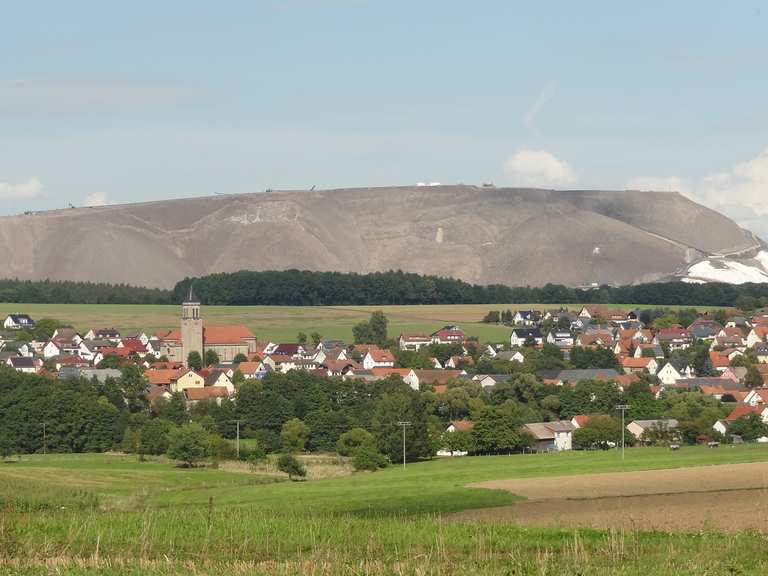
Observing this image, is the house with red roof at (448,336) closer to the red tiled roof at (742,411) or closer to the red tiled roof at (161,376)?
the red tiled roof at (161,376)

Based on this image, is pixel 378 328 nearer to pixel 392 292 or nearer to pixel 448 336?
pixel 448 336

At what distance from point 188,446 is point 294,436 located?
292 inches

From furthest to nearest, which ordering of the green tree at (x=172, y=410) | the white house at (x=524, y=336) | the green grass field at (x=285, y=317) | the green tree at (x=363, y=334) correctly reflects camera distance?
the green grass field at (x=285, y=317), the green tree at (x=363, y=334), the white house at (x=524, y=336), the green tree at (x=172, y=410)

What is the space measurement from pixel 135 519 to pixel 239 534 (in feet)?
12.8

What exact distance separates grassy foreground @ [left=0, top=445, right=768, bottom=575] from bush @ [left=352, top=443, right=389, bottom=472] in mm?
16905

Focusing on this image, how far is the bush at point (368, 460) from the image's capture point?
6444cm

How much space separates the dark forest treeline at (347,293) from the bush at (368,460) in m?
115

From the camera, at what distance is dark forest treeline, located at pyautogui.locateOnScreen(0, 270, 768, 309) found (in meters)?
181

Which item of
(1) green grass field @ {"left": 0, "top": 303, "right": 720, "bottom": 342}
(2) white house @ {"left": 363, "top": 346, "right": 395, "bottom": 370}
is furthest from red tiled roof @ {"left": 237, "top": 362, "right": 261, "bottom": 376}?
(1) green grass field @ {"left": 0, "top": 303, "right": 720, "bottom": 342}

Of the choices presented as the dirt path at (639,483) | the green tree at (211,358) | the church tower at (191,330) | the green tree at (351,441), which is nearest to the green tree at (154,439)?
the green tree at (351,441)

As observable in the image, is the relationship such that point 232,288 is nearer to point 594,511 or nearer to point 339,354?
point 339,354

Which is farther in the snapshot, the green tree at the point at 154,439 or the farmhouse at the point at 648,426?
the farmhouse at the point at 648,426

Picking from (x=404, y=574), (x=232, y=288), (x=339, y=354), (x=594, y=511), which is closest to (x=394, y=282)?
(x=232, y=288)

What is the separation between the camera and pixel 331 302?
595ft
